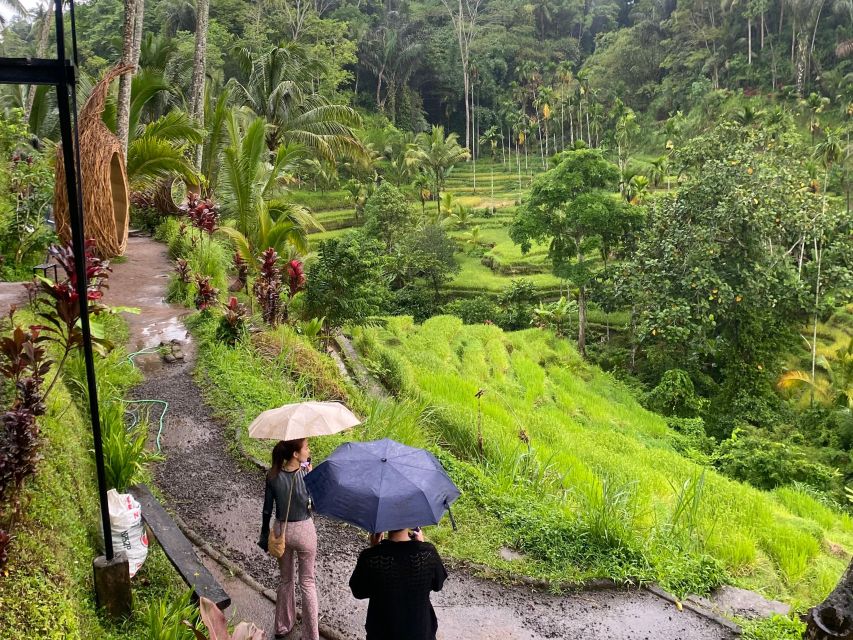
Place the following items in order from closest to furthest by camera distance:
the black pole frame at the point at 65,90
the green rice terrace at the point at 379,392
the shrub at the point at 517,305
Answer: the black pole frame at the point at 65,90
the green rice terrace at the point at 379,392
the shrub at the point at 517,305

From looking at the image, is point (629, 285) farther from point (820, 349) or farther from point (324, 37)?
point (324, 37)

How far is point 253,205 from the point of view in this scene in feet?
41.7

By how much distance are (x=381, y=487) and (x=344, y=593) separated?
5.22 ft

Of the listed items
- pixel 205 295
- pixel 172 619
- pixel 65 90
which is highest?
pixel 65 90

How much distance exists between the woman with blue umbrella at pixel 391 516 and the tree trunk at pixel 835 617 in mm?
2396

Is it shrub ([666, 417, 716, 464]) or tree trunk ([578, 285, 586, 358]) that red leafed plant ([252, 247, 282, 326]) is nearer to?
shrub ([666, 417, 716, 464])

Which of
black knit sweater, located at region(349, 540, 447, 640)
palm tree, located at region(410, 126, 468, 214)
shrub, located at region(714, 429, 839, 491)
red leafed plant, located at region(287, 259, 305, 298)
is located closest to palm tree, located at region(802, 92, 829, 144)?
palm tree, located at region(410, 126, 468, 214)

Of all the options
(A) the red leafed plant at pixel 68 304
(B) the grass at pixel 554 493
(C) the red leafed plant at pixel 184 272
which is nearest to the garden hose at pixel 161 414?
(B) the grass at pixel 554 493

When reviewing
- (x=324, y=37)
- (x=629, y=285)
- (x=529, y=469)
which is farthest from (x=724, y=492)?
(x=324, y=37)

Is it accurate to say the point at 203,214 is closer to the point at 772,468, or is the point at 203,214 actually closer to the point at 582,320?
the point at 772,468

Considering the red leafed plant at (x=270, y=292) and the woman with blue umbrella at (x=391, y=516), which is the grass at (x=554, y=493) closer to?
the red leafed plant at (x=270, y=292)

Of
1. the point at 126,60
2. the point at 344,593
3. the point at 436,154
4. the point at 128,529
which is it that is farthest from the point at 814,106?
the point at 128,529

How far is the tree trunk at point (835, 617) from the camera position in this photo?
13.2 ft

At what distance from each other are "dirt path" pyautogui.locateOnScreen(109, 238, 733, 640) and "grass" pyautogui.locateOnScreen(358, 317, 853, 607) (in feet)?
1.03
